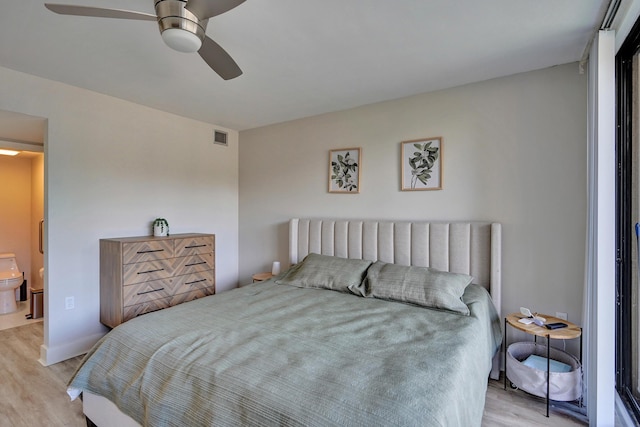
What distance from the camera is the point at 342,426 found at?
106cm

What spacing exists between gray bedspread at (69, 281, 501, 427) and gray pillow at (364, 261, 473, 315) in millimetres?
109

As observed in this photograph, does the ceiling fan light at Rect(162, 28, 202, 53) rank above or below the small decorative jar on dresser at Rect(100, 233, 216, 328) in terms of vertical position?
above

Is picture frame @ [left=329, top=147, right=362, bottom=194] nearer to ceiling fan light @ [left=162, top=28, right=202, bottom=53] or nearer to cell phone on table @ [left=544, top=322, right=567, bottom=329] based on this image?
cell phone on table @ [left=544, top=322, right=567, bottom=329]

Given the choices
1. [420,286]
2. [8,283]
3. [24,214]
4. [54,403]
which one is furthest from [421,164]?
[24,214]

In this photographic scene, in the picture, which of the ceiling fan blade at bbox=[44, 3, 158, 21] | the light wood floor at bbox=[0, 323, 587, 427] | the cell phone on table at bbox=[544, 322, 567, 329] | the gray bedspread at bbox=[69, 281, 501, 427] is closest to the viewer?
the gray bedspread at bbox=[69, 281, 501, 427]

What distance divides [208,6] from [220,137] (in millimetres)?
2972

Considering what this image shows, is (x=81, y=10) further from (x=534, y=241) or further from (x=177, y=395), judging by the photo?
(x=534, y=241)

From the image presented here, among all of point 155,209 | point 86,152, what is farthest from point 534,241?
point 86,152

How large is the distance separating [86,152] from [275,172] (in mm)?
1990

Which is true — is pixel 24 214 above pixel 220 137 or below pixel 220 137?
below

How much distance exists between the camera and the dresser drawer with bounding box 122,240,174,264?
2.89 meters

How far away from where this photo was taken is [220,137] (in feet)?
14.0

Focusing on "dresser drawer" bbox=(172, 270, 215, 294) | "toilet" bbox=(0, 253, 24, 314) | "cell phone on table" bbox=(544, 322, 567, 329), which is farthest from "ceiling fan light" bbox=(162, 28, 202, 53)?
"toilet" bbox=(0, 253, 24, 314)

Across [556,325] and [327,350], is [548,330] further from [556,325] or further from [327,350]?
[327,350]
